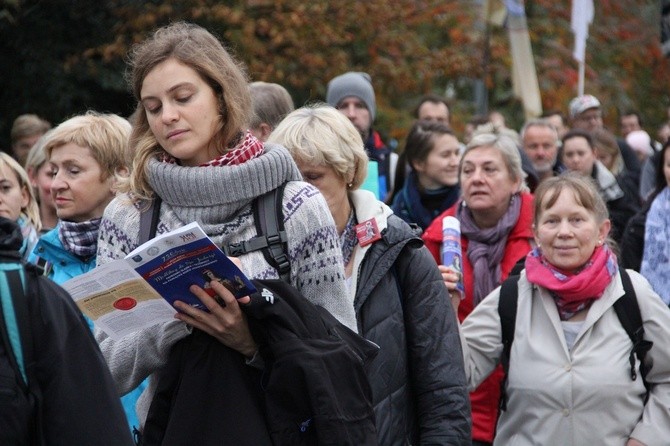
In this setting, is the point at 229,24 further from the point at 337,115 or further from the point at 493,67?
the point at 337,115

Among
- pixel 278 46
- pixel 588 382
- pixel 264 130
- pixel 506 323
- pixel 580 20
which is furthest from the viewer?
pixel 580 20

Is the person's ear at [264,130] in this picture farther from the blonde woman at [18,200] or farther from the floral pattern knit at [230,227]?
the floral pattern knit at [230,227]

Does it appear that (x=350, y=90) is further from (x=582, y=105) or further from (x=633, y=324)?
(x=582, y=105)

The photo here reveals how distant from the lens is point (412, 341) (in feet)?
15.7

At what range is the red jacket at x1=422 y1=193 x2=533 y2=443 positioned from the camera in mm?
6430

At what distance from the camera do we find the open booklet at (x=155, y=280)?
3551 millimetres

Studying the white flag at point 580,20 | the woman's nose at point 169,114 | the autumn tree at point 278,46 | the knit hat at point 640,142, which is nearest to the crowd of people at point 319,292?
the woman's nose at point 169,114

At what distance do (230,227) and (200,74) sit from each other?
56cm

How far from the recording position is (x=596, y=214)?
19.8ft

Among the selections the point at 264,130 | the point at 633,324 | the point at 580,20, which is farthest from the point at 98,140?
the point at 580,20

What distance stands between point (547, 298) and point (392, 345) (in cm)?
135

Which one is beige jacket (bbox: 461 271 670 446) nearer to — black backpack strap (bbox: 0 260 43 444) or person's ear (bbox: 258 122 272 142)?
person's ear (bbox: 258 122 272 142)

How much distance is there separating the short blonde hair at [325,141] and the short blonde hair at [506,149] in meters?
2.32

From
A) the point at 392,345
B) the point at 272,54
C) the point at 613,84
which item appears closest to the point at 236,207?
the point at 392,345
